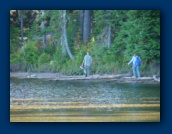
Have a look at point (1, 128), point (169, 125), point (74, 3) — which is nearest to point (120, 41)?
point (74, 3)

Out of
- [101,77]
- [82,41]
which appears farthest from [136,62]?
[82,41]

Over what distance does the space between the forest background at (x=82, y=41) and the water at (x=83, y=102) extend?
16 cm

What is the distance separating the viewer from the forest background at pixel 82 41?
600cm

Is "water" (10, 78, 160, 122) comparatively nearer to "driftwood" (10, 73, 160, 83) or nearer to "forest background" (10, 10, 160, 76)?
"driftwood" (10, 73, 160, 83)

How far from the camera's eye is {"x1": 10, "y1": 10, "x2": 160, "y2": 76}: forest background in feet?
19.7

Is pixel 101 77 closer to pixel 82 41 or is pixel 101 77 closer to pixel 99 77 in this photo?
pixel 99 77

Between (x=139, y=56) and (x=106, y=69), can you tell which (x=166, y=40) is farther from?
(x=106, y=69)

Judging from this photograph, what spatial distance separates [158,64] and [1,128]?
1.78 metres

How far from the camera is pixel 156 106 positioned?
19.6 feet

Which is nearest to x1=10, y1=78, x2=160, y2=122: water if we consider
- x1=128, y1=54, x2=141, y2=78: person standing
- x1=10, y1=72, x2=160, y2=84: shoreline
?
x1=10, y1=72, x2=160, y2=84: shoreline

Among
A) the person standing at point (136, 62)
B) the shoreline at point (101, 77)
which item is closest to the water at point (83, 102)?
the shoreline at point (101, 77)

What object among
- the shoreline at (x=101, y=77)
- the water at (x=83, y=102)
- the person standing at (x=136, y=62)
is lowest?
the water at (x=83, y=102)

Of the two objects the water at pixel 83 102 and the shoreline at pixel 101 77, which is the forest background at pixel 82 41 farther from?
the water at pixel 83 102

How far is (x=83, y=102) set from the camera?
5961mm
